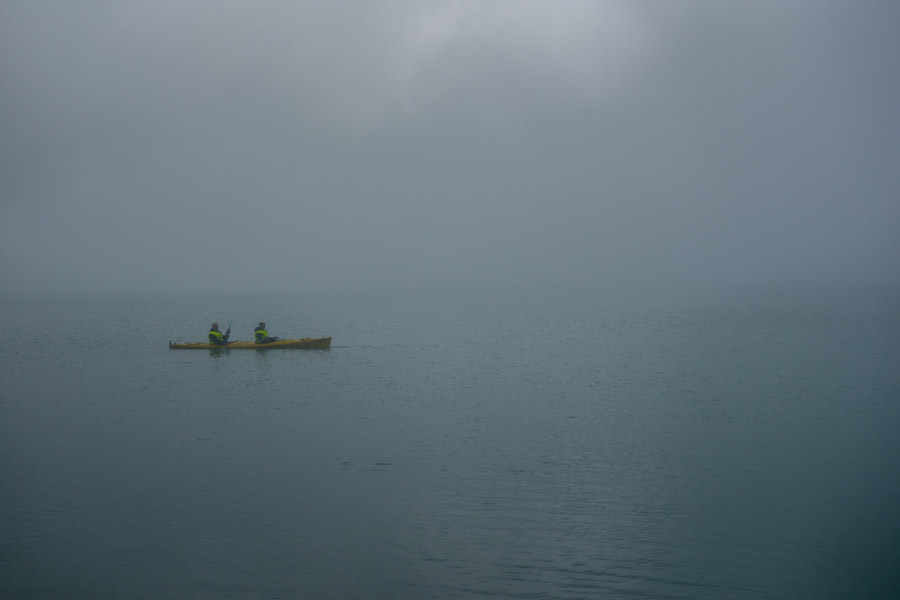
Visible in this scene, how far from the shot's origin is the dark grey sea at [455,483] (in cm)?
1302

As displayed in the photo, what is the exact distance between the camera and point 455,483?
59.1ft

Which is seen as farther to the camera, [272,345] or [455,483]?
[272,345]

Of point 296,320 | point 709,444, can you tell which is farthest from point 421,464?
point 296,320

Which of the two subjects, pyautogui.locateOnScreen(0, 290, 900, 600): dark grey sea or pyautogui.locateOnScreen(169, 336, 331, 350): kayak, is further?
pyautogui.locateOnScreen(169, 336, 331, 350): kayak

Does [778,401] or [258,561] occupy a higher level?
[778,401]

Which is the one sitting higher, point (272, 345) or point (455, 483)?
point (272, 345)

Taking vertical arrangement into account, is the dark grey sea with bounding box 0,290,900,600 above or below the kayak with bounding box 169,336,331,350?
below

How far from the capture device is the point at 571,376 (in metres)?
35.8

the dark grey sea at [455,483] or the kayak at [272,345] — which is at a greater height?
the kayak at [272,345]

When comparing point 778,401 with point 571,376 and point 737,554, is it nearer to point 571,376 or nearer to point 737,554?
point 571,376

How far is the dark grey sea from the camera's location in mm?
13023

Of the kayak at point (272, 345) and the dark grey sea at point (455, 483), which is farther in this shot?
the kayak at point (272, 345)

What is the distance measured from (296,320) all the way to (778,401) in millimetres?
64190

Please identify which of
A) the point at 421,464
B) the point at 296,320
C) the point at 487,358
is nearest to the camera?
the point at 421,464
